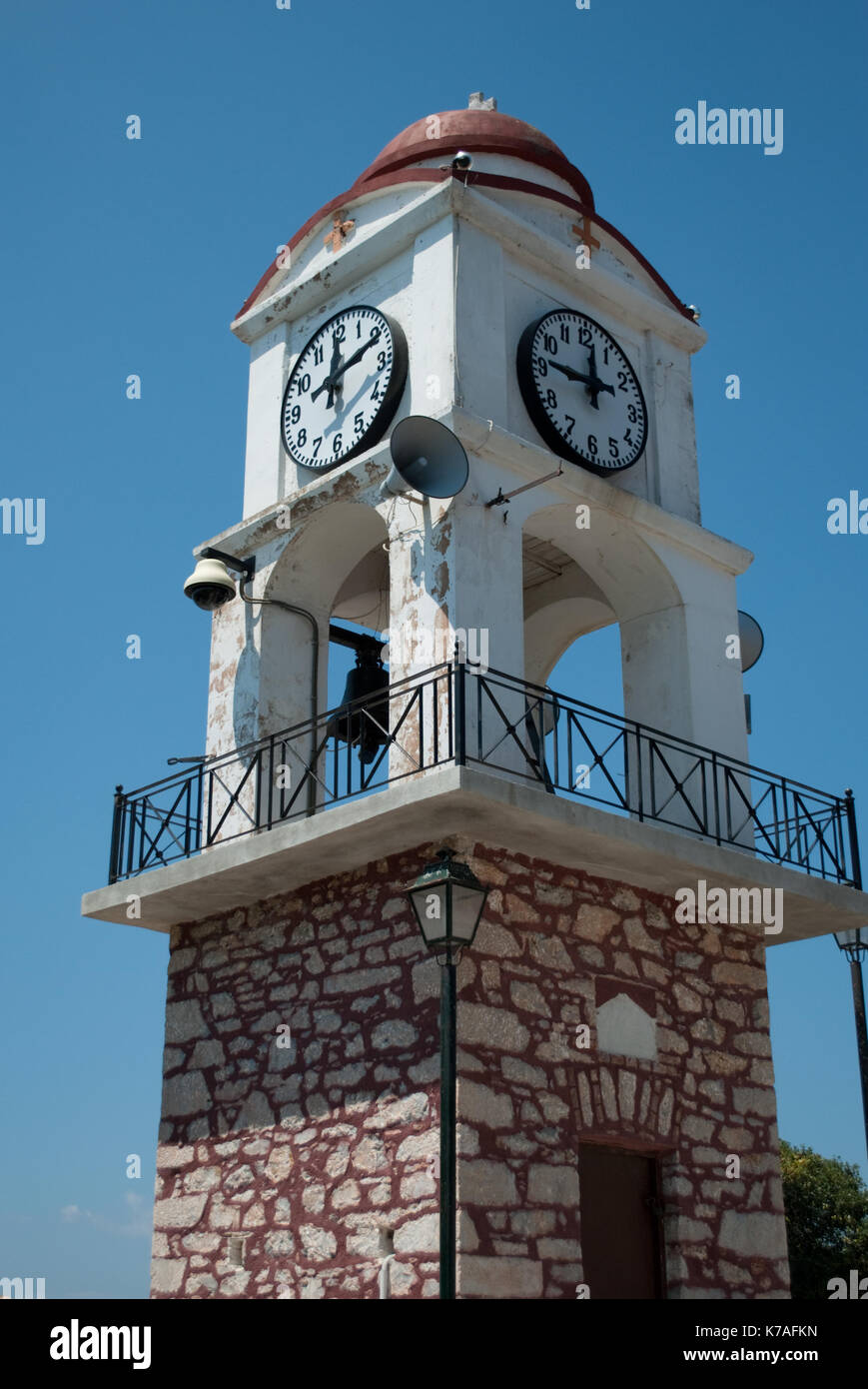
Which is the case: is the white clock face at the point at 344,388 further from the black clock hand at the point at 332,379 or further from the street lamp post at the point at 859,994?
the street lamp post at the point at 859,994

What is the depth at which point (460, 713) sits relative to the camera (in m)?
9.66

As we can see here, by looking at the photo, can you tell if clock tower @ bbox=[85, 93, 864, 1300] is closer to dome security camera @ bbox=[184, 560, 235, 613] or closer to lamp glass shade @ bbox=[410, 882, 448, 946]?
dome security camera @ bbox=[184, 560, 235, 613]

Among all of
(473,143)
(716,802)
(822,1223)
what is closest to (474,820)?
(716,802)

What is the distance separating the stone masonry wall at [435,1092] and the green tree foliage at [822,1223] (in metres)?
12.0

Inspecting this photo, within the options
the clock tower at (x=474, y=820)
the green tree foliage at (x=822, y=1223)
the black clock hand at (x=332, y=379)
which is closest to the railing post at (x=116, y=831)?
the clock tower at (x=474, y=820)

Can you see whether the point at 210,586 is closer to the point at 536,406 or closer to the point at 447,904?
the point at 536,406

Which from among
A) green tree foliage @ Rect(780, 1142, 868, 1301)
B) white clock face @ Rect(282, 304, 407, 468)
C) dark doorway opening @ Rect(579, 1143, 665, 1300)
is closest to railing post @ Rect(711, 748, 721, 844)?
dark doorway opening @ Rect(579, 1143, 665, 1300)

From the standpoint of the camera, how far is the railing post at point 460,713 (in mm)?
9576

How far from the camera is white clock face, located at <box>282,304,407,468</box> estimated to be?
1201cm

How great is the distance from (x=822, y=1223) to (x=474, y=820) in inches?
624
